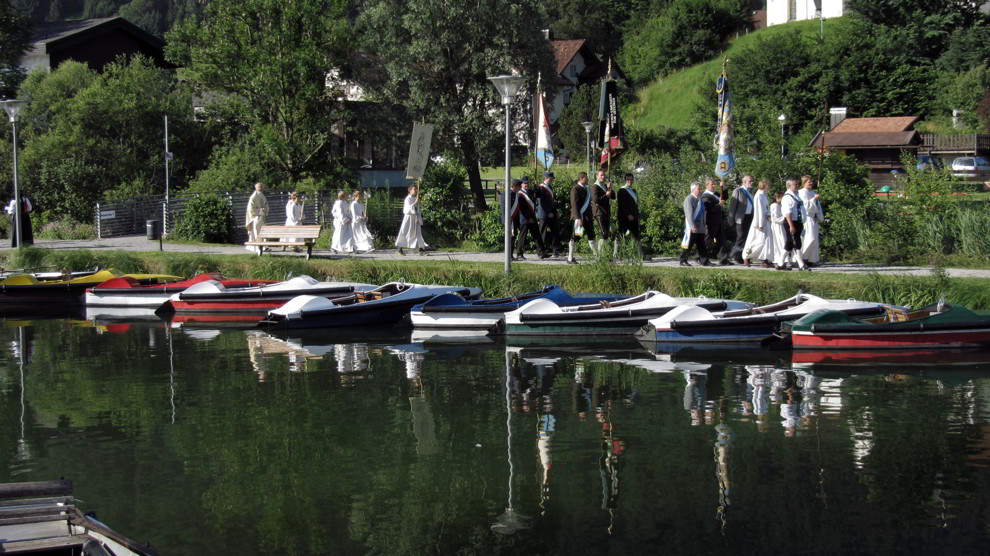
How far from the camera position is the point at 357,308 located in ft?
64.2

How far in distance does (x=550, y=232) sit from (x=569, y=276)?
13.0ft

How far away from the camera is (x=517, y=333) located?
1805 cm

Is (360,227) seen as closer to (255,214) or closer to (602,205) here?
(255,214)

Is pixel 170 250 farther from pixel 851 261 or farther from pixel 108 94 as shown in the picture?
pixel 851 261

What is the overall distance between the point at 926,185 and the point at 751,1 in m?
65.1

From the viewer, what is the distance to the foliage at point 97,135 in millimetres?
37844

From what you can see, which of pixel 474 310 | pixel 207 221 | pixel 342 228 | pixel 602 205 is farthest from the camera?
pixel 207 221

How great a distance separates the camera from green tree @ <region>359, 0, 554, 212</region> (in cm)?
3669

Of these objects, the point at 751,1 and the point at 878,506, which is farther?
the point at 751,1

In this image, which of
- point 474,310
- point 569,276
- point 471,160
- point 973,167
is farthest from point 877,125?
point 474,310

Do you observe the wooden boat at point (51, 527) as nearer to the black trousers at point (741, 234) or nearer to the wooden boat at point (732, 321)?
the wooden boat at point (732, 321)

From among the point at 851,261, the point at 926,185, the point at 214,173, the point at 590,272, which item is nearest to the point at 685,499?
the point at 590,272

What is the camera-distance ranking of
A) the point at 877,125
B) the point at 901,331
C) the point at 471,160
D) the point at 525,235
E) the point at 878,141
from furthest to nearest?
the point at 877,125, the point at 878,141, the point at 471,160, the point at 525,235, the point at 901,331

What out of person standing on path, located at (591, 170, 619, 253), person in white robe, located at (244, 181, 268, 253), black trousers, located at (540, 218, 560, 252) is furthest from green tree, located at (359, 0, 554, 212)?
person standing on path, located at (591, 170, 619, 253)
